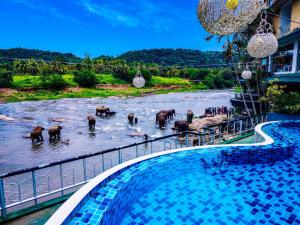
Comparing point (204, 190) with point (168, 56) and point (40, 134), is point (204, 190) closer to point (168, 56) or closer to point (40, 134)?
point (40, 134)

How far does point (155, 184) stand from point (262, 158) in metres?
2.78

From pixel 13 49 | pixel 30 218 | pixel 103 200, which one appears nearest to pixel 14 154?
pixel 30 218

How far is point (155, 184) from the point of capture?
5289 mm

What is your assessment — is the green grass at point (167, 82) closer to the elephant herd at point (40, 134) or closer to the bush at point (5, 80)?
the bush at point (5, 80)

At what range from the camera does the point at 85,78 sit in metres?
54.3

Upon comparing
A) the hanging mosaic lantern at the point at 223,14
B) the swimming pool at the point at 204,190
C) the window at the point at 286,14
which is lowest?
the swimming pool at the point at 204,190

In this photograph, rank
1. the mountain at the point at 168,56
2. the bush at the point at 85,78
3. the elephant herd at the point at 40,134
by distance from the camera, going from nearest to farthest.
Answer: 1. the elephant herd at the point at 40,134
2. the bush at the point at 85,78
3. the mountain at the point at 168,56

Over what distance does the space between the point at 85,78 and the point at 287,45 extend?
43953mm

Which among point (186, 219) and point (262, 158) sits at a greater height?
point (262, 158)

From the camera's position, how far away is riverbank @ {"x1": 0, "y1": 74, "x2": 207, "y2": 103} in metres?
42.1

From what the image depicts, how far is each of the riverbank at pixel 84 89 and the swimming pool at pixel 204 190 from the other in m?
39.4

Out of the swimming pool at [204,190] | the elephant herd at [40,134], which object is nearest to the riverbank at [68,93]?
the elephant herd at [40,134]

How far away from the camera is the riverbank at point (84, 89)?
42.1 metres

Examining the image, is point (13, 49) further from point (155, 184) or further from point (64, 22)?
point (64, 22)
